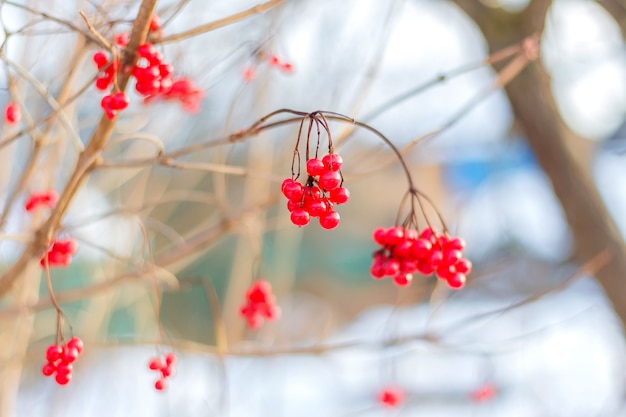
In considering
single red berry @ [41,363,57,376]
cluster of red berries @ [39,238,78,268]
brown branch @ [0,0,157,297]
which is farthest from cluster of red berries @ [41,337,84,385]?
cluster of red berries @ [39,238,78,268]

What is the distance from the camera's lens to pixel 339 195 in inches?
36.1

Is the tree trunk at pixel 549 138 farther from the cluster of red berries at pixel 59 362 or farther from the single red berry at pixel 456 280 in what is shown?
the cluster of red berries at pixel 59 362

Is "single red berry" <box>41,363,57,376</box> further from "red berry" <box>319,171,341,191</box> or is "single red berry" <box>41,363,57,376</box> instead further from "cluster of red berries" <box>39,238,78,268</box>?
"red berry" <box>319,171,341,191</box>

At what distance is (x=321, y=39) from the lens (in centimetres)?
279

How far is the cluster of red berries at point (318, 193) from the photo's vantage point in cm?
90

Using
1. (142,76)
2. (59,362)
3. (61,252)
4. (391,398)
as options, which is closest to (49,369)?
(59,362)

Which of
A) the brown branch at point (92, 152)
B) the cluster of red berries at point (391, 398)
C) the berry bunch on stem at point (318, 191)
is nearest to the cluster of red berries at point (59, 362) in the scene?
the brown branch at point (92, 152)

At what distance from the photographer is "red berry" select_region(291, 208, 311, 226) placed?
2.98 ft

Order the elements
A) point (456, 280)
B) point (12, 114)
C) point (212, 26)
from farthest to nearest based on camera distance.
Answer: point (12, 114)
point (456, 280)
point (212, 26)

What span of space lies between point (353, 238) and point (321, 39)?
4100 millimetres

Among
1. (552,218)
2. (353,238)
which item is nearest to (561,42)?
(552,218)

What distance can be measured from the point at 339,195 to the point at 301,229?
245 centimetres

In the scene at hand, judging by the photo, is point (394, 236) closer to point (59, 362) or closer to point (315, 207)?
point (315, 207)

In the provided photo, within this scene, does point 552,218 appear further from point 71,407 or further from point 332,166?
point 332,166
